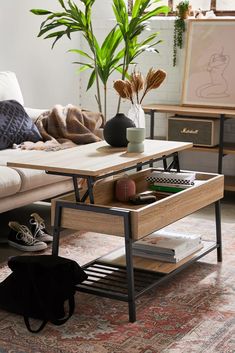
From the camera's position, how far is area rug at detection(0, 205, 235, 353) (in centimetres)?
288

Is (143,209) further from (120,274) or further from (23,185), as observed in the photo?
(23,185)

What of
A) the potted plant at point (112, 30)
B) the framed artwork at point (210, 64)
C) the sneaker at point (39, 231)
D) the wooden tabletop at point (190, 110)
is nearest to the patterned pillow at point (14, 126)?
the sneaker at point (39, 231)

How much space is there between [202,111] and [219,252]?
5.84 feet

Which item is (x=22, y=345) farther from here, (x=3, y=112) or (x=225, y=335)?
(x=3, y=112)

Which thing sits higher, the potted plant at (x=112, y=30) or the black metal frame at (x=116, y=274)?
the potted plant at (x=112, y=30)

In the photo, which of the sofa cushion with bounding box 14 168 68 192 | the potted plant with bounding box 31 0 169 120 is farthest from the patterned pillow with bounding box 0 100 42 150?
the potted plant with bounding box 31 0 169 120

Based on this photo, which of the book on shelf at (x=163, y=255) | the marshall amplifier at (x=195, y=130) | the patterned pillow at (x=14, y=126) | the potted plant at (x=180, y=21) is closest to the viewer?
the book on shelf at (x=163, y=255)

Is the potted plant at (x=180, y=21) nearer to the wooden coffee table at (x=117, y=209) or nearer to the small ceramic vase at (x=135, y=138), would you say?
the wooden coffee table at (x=117, y=209)

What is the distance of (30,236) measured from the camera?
4211 mm

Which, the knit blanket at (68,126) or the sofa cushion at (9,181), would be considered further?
the knit blanket at (68,126)

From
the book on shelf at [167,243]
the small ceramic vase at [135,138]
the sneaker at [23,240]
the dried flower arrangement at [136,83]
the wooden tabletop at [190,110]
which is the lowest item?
the sneaker at [23,240]

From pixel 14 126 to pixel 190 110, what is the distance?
1.47m

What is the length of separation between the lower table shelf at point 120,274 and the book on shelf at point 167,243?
0.05 meters

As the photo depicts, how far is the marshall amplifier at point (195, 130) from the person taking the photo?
218 inches
